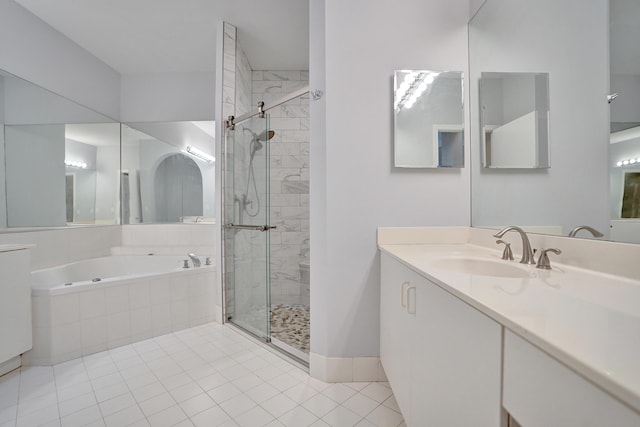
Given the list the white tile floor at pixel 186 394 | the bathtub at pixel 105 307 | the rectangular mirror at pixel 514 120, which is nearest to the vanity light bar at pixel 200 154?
the bathtub at pixel 105 307

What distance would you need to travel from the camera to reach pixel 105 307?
195 cm

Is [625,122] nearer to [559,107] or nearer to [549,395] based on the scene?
[559,107]

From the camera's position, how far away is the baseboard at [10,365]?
5.30ft

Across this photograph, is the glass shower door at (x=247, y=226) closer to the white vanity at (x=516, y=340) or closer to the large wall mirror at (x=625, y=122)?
the white vanity at (x=516, y=340)

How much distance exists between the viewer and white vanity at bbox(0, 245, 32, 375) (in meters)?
1.58

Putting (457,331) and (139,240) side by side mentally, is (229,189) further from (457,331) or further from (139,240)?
(457,331)

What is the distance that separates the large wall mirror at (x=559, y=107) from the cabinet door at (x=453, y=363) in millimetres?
639

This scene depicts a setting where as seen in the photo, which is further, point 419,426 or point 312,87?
point 312,87

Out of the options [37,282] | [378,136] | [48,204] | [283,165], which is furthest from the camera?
[283,165]

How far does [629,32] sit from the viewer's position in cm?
80

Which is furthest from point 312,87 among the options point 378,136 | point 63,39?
point 63,39

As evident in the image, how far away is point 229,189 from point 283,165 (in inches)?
28.9

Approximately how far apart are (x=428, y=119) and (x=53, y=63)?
3.33 metres

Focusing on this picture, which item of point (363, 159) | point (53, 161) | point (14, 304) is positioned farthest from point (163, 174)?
point (363, 159)
